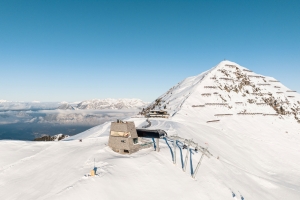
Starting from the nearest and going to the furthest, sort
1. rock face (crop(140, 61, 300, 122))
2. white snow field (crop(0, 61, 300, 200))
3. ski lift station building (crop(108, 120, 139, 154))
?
white snow field (crop(0, 61, 300, 200)) < ski lift station building (crop(108, 120, 139, 154)) < rock face (crop(140, 61, 300, 122))

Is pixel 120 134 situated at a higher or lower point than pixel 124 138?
higher

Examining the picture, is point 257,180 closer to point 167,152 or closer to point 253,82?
point 167,152

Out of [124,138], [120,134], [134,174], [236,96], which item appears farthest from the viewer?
[236,96]

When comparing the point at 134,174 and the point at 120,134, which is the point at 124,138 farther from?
the point at 134,174

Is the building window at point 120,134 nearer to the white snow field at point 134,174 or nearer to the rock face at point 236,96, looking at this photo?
the white snow field at point 134,174

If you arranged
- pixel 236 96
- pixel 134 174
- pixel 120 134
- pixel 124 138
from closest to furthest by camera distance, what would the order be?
pixel 134 174 → pixel 124 138 → pixel 120 134 → pixel 236 96

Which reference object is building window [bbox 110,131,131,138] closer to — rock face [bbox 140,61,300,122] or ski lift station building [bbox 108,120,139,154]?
ski lift station building [bbox 108,120,139,154]

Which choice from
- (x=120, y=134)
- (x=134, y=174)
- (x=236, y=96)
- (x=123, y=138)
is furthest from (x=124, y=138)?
(x=236, y=96)

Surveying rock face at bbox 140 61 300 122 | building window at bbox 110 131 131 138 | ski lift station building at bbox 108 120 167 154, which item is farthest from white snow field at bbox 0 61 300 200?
rock face at bbox 140 61 300 122

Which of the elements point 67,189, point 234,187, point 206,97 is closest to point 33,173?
point 67,189

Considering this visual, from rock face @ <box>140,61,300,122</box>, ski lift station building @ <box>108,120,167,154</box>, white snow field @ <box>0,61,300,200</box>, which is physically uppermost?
rock face @ <box>140,61,300,122</box>
